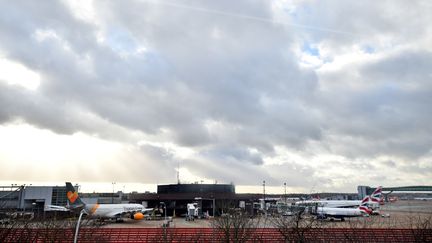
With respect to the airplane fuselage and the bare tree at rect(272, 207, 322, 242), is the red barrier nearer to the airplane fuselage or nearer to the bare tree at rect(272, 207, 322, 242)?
the bare tree at rect(272, 207, 322, 242)

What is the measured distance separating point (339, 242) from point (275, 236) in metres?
13.0

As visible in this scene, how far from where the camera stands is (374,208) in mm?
106562

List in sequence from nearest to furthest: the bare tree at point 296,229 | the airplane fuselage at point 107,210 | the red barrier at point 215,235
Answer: the red barrier at point 215,235
the bare tree at point 296,229
the airplane fuselage at point 107,210

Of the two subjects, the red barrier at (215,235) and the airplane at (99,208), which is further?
the airplane at (99,208)

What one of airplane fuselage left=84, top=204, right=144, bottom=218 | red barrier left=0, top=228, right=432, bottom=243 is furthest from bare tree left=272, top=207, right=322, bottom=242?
airplane fuselage left=84, top=204, right=144, bottom=218

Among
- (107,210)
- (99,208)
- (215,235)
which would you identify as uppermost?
(99,208)

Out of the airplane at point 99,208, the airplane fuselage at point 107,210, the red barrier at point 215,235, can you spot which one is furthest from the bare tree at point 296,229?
the airplane fuselage at point 107,210

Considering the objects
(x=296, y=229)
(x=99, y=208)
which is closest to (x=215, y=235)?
(x=296, y=229)

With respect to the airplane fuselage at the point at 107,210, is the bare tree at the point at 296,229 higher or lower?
higher

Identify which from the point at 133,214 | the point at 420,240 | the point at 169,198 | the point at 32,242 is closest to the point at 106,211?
the point at 133,214

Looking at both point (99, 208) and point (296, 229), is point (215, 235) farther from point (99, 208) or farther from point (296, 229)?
point (99, 208)

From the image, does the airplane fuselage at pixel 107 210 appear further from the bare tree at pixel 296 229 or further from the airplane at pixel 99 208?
the bare tree at pixel 296 229

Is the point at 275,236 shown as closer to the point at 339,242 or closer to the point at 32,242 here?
the point at 339,242

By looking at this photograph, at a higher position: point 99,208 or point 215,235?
point 99,208
